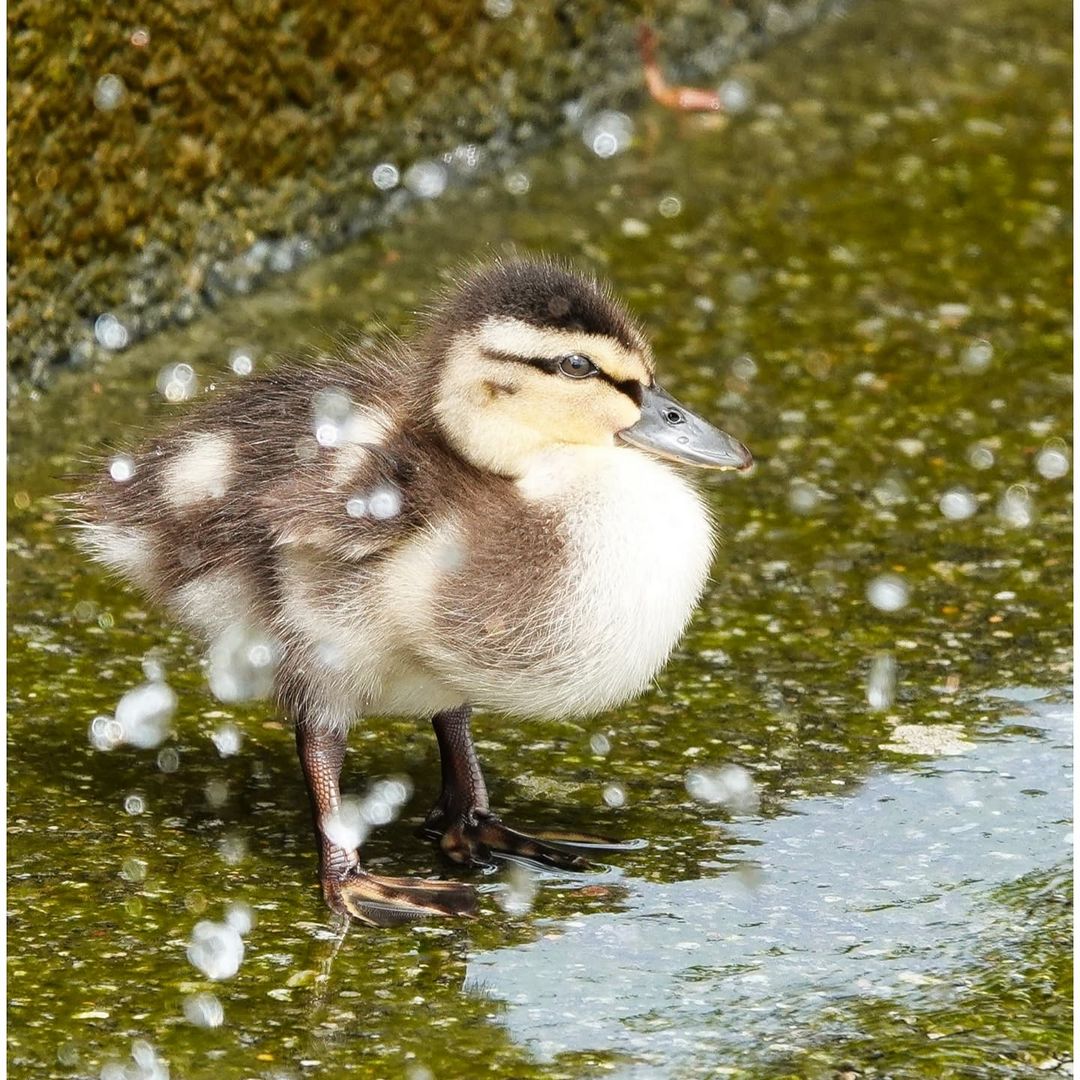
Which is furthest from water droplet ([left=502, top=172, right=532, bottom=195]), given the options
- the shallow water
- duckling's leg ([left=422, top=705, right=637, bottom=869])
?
duckling's leg ([left=422, top=705, right=637, bottom=869])

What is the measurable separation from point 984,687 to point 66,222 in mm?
2696

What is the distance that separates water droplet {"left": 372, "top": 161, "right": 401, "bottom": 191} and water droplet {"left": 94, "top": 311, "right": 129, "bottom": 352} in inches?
44.2

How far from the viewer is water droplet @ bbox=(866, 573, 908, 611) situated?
5227mm

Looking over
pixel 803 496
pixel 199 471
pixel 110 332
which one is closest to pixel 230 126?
pixel 110 332

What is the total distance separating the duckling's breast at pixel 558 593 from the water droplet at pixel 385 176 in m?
3.20

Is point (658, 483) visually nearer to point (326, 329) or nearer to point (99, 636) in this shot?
point (99, 636)

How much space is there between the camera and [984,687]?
15.9ft

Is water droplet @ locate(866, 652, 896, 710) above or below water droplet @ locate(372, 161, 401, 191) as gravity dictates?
below

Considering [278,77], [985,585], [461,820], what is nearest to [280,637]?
[461,820]

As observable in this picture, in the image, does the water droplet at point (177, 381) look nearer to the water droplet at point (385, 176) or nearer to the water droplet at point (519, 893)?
the water droplet at point (385, 176)

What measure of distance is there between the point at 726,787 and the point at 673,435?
2.59ft

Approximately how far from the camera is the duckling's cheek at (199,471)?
4121 millimetres

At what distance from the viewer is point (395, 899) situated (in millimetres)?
3957

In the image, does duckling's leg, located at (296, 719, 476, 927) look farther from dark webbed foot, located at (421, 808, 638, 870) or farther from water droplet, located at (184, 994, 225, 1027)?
water droplet, located at (184, 994, 225, 1027)
